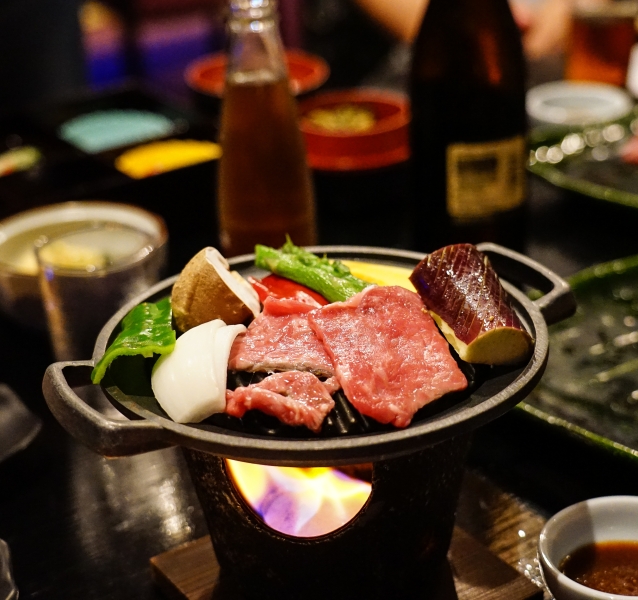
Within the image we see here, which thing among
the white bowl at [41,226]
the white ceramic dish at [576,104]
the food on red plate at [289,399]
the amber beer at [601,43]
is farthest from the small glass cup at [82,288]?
the amber beer at [601,43]

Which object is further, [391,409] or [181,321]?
[181,321]

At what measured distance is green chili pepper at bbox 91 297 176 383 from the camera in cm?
88

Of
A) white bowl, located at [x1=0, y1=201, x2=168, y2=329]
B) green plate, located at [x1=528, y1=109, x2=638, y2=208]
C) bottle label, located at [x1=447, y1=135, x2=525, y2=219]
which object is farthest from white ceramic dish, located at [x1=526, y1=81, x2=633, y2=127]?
white bowl, located at [x1=0, y1=201, x2=168, y2=329]

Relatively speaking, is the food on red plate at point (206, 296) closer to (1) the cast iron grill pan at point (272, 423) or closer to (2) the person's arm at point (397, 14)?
(1) the cast iron grill pan at point (272, 423)

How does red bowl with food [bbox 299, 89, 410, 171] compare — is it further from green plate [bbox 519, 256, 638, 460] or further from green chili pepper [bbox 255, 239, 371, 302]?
green chili pepper [bbox 255, 239, 371, 302]

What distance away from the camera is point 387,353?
0.90m

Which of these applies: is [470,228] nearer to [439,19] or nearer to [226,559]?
[439,19]

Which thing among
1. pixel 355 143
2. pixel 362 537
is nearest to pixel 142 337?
pixel 362 537

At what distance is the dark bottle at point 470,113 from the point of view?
1.73m

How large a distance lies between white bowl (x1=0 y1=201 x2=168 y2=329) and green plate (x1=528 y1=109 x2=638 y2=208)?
1057 mm

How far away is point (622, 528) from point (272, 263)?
58 centimetres

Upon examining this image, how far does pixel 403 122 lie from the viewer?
86.3 inches

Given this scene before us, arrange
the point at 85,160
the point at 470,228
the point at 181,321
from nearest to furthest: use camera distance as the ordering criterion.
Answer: the point at 181,321 < the point at 470,228 < the point at 85,160

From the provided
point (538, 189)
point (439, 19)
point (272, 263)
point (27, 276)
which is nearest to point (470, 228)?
point (439, 19)
